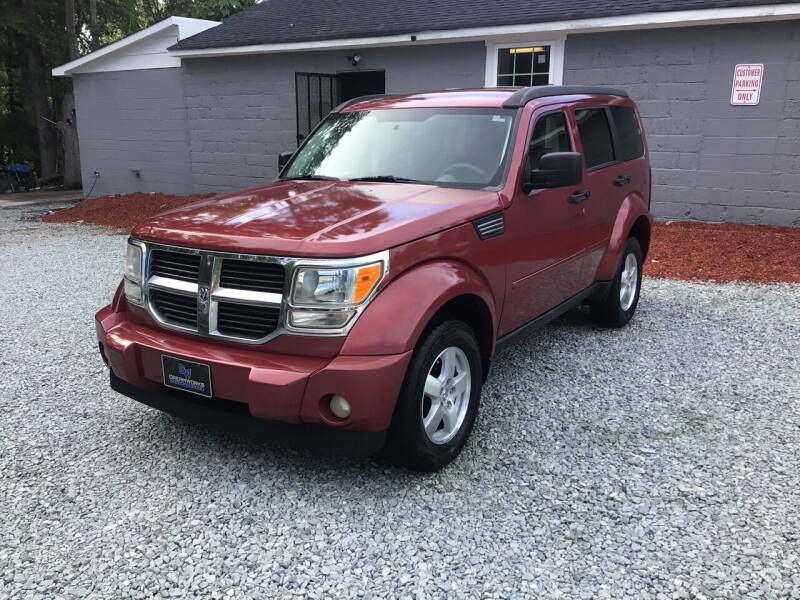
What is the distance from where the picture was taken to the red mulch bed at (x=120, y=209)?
13312mm

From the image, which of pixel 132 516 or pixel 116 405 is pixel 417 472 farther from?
pixel 116 405

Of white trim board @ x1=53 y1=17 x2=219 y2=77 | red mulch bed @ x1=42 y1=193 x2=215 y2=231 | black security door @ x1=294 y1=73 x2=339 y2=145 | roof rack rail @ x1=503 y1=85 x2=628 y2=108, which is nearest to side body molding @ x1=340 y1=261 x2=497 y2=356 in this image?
roof rack rail @ x1=503 y1=85 x2=628 y2=108

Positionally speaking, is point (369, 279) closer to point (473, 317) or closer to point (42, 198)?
point (473, 317)

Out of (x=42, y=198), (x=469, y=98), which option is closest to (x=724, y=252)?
(x=469, y=98)

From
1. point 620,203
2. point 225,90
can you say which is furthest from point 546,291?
point 225,90

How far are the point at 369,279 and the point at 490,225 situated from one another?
3.33ft

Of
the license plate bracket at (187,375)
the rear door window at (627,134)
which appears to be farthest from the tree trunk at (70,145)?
the license plate bracket at (187,375)

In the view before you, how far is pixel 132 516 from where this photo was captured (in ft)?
9.86

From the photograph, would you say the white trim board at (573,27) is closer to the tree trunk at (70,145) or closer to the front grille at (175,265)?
the front grille at (175,265)

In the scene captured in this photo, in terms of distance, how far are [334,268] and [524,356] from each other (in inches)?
102

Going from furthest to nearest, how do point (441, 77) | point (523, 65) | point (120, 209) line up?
point (120, 209)
point (441, 77)
point (523, 65)

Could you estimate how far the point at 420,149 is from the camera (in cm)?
421

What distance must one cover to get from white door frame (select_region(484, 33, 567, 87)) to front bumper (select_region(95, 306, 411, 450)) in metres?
9.18

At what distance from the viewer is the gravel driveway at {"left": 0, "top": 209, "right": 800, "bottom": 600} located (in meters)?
2.61
